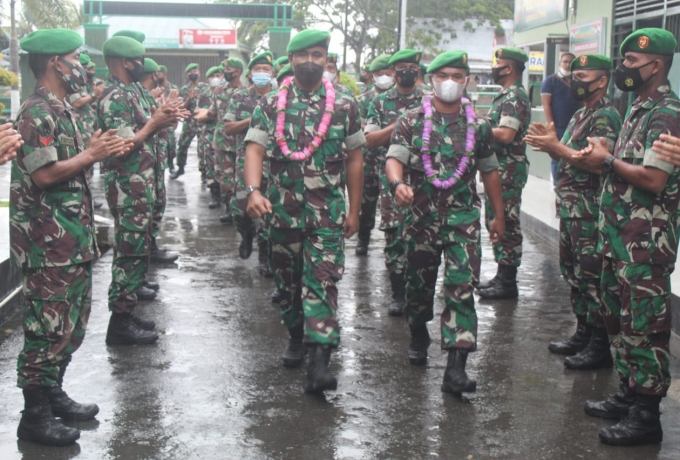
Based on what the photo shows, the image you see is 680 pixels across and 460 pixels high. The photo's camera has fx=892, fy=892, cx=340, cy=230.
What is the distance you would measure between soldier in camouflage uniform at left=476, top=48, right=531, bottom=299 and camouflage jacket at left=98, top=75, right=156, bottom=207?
2.79 m

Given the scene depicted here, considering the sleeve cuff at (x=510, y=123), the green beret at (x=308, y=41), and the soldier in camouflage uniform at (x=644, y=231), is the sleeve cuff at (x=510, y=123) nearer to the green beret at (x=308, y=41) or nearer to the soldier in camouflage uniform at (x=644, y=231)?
the green beret at (x=308, y=41)

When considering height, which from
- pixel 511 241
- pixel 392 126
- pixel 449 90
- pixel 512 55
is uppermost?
pixel 512 55

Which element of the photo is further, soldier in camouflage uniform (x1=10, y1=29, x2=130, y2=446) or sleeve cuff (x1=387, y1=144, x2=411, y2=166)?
sleeve cuff (x1=387, y1=144, x2=411, y2=166)

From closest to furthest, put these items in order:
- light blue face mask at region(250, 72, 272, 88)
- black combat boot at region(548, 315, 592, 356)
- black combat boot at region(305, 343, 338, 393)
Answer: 1. black combat boot at region(305, 343, 338, 393)
2. black combat boot at region(548, 315, 592, 356)
3. light blue face mask at region(250, 72, 272, 88)

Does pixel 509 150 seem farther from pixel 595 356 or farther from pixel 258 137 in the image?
pixel 258 137

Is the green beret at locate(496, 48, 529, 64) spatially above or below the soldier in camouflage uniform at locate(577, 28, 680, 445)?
above

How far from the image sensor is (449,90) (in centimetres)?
541

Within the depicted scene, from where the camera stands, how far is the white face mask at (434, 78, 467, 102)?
17.8ft

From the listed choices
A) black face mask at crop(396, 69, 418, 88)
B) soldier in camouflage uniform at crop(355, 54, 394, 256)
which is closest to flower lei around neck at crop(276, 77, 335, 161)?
black face mask at crop(396, 69, 418, 88)

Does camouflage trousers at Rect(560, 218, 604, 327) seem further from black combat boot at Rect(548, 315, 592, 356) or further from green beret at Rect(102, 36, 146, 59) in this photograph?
green beret at Rect(102, 36, 146, 59)

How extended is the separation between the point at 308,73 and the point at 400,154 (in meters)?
0.75

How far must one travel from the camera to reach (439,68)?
546cm

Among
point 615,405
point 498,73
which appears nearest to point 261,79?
point 498,73

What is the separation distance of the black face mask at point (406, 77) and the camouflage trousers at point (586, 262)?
2102 millimetres
